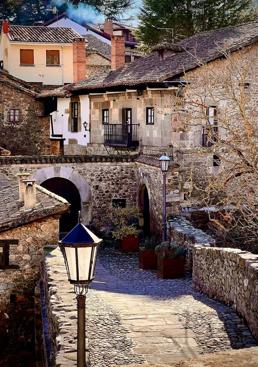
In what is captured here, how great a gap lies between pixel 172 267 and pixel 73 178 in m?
7.78

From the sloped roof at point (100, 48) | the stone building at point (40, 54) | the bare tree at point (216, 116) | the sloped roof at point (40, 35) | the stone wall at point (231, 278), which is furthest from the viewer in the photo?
the sloped roof at point (100, 48)

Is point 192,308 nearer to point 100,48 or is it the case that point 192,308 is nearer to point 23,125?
point 23,125

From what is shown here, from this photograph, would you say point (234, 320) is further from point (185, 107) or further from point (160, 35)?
point (160, 35)

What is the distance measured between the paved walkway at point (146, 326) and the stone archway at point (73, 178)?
9530 millimetres

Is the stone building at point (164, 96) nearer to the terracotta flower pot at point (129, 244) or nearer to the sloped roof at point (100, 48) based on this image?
the terracotta flower pot at point (129, 244)

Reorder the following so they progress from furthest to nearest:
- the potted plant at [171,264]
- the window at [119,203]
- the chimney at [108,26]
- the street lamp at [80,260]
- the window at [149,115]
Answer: the chimney at [108,26] < the window at [149,115] < the window at [119,203] < the potted plant at [171,264] < the street lamp at [80,260]

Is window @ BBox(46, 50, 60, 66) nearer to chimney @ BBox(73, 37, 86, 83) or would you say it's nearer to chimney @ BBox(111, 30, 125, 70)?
chimney @ BBox(73, 37, 86, 83)

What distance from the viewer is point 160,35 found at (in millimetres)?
39719

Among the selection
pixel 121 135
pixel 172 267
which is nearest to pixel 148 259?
pixel 172 267

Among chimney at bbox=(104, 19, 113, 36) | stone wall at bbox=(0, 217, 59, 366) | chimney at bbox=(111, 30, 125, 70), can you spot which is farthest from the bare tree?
chimney at bbox=(104, 19, 113, 36)

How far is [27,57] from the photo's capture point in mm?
39969

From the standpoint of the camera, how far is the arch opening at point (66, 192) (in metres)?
23.8

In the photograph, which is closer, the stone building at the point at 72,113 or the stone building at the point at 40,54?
the stone building at the point at 72,113

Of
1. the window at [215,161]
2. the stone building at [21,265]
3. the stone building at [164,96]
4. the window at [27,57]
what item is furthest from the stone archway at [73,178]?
the window at [27,57]
